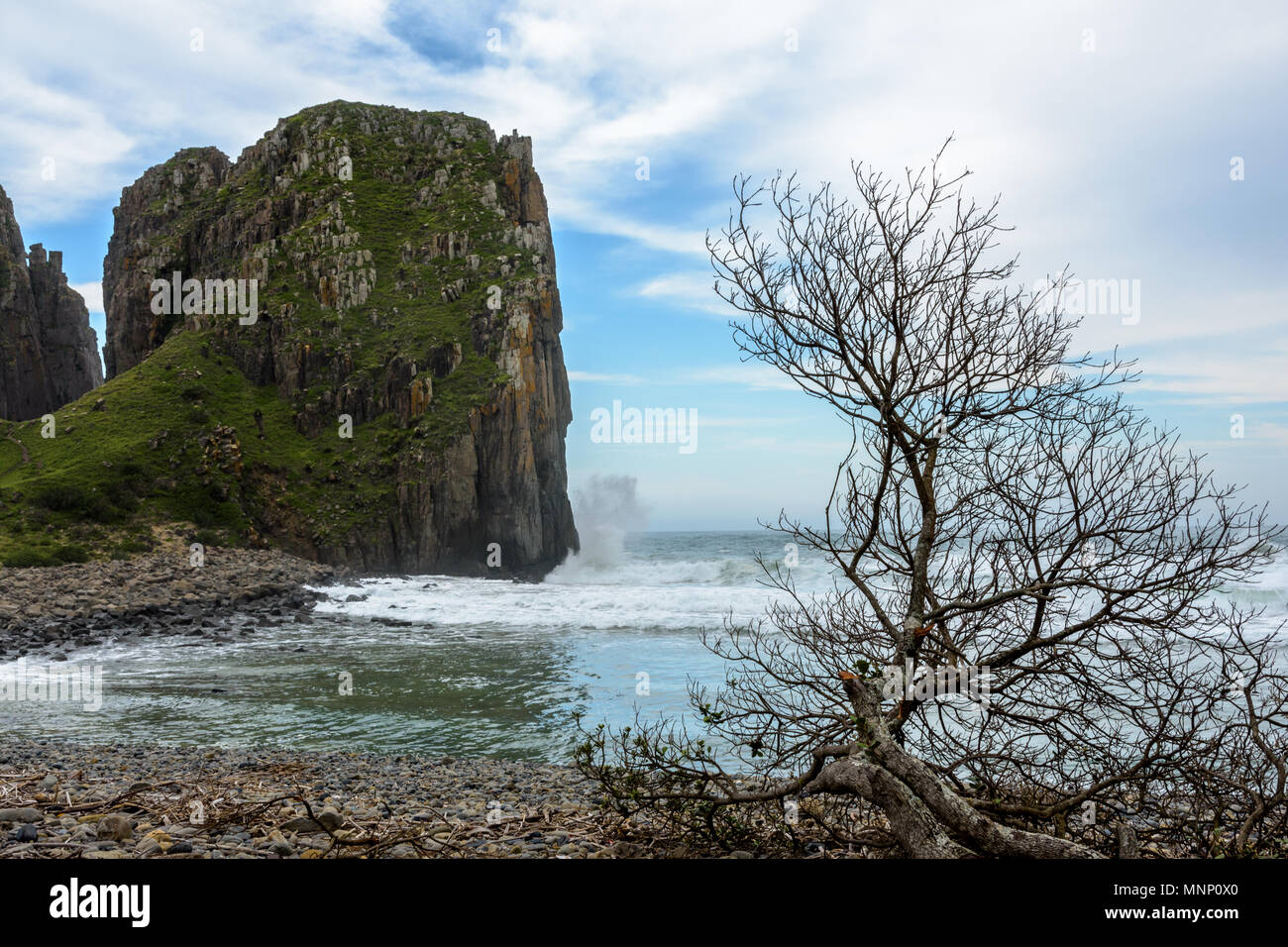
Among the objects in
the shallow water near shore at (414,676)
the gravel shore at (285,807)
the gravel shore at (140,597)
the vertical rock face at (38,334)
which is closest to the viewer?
the gravel shore at (285,807)

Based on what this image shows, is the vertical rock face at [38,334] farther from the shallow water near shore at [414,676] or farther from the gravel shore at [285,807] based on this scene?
the gravel shore at [285,807]

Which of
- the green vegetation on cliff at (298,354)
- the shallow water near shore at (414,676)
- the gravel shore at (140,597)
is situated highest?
the green vegetation on cliff at (298,354)

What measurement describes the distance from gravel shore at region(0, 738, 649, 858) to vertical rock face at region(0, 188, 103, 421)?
87.6 meters

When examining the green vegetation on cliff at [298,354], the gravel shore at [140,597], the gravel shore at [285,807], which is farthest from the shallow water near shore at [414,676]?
the green vegetation on cliff at [298,354]

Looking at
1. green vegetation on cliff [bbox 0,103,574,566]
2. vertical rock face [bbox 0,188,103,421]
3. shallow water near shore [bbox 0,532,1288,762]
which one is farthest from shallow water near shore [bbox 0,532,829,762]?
vertical rock face [bbox 0,188,103,421]

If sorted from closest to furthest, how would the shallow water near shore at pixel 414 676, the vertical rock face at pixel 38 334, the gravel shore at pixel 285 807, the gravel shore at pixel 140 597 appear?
1. the gravel shore at pixel 285 807
2. the shallow water near shore at pixel 414 676
3. the gravel shore at pixel 140 597
4. the vertical rock face at pixel 38 334

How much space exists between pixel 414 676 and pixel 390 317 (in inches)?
1951

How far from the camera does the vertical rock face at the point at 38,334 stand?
258 ft

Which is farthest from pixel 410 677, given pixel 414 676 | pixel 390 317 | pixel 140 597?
pixel 390 317

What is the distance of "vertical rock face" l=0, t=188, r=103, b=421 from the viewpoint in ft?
258

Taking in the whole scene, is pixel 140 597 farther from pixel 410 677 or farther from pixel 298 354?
pixel 298 354

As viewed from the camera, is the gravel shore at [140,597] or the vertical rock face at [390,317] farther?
the vertical rock face at [390,317]

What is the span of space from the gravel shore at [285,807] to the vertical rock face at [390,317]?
40059mm

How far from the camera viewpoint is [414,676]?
18.9m
